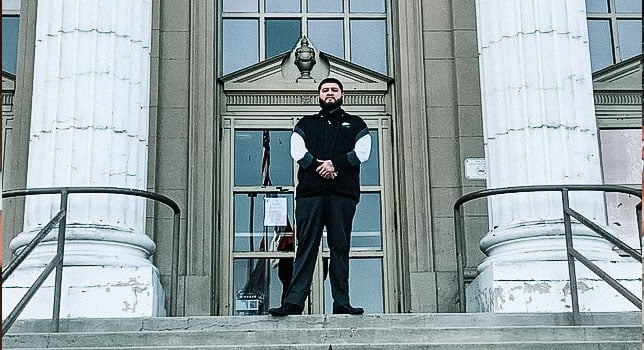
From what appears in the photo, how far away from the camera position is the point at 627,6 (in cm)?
1207

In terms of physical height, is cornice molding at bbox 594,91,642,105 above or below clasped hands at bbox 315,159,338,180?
above

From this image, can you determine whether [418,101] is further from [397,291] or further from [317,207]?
[317,207]

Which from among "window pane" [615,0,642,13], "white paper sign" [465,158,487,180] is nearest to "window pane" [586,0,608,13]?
"window pane" [615,0,642,13]

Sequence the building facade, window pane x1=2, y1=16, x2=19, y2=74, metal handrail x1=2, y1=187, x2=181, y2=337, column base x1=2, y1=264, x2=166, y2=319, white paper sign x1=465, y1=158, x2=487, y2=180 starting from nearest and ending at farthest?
metal handrail x1=2, y1=187, x2=181, y2=337 < column base x1=2, y1=264, x2=166, y2=319 < the building facade < white paper sign x1=465, y1=158, x2=487, y2=180 < window pane x1=2, y1=16, x2=19, y2=74

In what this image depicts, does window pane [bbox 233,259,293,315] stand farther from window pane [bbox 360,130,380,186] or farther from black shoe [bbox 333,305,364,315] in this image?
black shoe [bbox 333,305,364,315]

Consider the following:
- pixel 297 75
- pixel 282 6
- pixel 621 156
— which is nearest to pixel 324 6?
pixel 282 6

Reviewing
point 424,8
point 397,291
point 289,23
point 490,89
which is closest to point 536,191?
point 490,89

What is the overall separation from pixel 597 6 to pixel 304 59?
3.61 meters

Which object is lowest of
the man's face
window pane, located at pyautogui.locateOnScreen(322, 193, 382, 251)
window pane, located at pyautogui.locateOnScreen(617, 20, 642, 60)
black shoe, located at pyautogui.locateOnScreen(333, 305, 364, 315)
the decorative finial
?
black shoe, located at pyautogui.locateOnScreen(333, 305, 364, 315)

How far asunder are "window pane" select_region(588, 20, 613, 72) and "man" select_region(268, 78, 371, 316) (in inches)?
208

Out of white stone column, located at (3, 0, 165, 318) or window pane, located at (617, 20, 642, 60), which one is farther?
window pane, located at (617, 20, 642, 60)

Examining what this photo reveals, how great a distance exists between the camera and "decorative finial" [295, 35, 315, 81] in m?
11.6

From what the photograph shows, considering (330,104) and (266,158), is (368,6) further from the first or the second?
(330,104)

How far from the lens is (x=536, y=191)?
8.16 m
